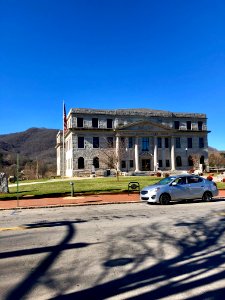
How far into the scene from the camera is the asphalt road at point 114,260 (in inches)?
188

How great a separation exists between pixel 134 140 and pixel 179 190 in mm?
47899

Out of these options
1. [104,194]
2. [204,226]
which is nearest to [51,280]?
[204,226]

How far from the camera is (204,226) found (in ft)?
32.2

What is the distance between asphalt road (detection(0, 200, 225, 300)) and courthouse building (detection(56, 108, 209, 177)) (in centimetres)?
4917

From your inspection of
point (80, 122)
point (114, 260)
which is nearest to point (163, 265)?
point (114, 260)

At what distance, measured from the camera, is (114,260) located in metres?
6.27

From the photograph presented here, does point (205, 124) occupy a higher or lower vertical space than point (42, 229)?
higher

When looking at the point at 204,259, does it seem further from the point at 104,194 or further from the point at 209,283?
the point at 104,194

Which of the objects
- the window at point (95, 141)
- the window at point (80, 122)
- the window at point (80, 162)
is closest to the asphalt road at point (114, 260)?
the window at point (80, 162)

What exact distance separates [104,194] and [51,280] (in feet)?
56.1

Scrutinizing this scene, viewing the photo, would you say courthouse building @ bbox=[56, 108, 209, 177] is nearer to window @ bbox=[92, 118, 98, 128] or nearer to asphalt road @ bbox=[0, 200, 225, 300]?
window @ bbox=[92, 118, 98, 128]

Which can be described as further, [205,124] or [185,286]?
[205,124]

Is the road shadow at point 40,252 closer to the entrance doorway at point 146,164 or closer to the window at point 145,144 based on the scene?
the window at point 145,144

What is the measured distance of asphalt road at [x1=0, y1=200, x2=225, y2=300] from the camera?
15.7 ft
